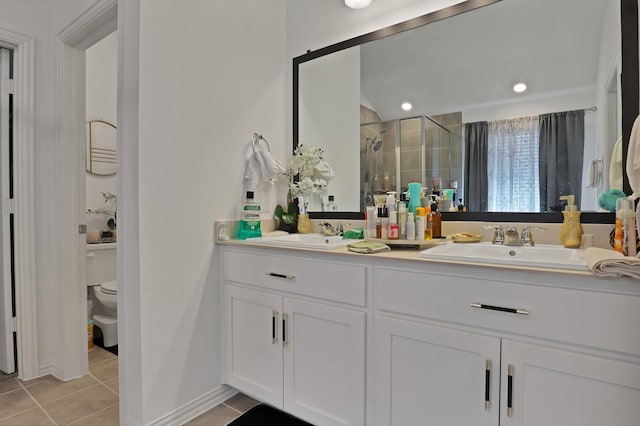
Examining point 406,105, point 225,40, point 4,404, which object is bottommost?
point 4,404

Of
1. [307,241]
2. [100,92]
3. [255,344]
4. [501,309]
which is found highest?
[100,92]

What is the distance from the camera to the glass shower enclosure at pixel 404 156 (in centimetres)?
177

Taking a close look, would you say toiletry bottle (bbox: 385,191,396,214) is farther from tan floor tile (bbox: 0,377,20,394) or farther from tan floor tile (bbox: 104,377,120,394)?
tan floor tile (bbox: 0,377,20,394)

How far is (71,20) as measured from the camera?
2.01 meters

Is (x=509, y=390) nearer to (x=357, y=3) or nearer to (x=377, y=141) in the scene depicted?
(x=377, y=141)

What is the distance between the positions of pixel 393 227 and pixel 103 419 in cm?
167

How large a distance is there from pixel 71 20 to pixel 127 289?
160 centimetres

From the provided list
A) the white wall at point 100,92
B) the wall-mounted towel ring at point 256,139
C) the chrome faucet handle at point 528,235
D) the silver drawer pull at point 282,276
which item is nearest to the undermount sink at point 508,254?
the chrome faucet handle at point 528,235

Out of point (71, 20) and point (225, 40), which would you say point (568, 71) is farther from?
point (71, 20)

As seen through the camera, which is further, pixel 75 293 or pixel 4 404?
pixel 75 293

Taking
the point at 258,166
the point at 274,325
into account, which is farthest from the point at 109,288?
the point at 274,325

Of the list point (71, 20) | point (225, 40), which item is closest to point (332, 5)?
point (225, 40)

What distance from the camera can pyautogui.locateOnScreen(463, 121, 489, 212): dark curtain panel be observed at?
1.68m

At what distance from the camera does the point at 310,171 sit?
86.4 inches
